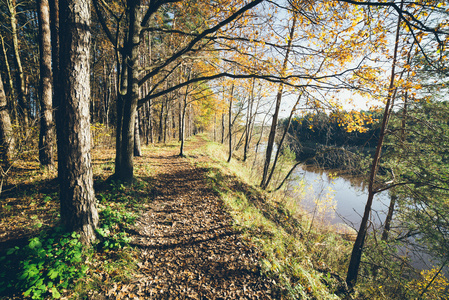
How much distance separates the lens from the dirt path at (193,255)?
324cm

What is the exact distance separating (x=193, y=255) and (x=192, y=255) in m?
0.02

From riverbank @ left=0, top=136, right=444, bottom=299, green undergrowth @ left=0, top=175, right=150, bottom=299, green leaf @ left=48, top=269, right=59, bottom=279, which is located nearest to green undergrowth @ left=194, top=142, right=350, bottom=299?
riverbank @ left=0, top=136, right=444, bottom=299

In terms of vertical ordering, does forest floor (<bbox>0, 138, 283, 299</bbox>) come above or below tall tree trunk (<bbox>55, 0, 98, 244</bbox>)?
below

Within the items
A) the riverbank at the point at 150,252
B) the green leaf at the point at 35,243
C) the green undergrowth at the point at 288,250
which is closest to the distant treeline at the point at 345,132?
the green undergrowth at the point at 288,250

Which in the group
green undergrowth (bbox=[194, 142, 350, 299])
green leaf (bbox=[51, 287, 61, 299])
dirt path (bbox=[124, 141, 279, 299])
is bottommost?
green undergrowth (bbox=[194, 142, 350, 299])

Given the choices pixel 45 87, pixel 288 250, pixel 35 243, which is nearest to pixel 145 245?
pixel 35 243

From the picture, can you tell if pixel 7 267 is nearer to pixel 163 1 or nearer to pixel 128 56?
pixel 128 56

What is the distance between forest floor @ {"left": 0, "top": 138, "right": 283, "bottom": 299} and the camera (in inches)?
114

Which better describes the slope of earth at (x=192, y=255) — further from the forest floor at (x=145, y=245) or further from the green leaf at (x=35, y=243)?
the green leaf at (x=35, y=243)

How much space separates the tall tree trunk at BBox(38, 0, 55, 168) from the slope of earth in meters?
3.92

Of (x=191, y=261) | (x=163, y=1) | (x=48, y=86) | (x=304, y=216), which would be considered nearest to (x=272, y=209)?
(x=304, y=216)

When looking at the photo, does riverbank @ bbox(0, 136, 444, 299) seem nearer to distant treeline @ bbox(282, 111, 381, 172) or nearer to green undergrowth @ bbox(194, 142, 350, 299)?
green undergrowth @ bbox(194, 142, 350, 299)

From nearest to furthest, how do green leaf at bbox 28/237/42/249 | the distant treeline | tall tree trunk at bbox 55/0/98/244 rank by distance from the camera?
1. green leaf at bbox 28/237/42/249
2. tall tree trunk at bbox 55/0/98/244
3. the distant treeline

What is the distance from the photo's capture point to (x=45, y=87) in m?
5.77
